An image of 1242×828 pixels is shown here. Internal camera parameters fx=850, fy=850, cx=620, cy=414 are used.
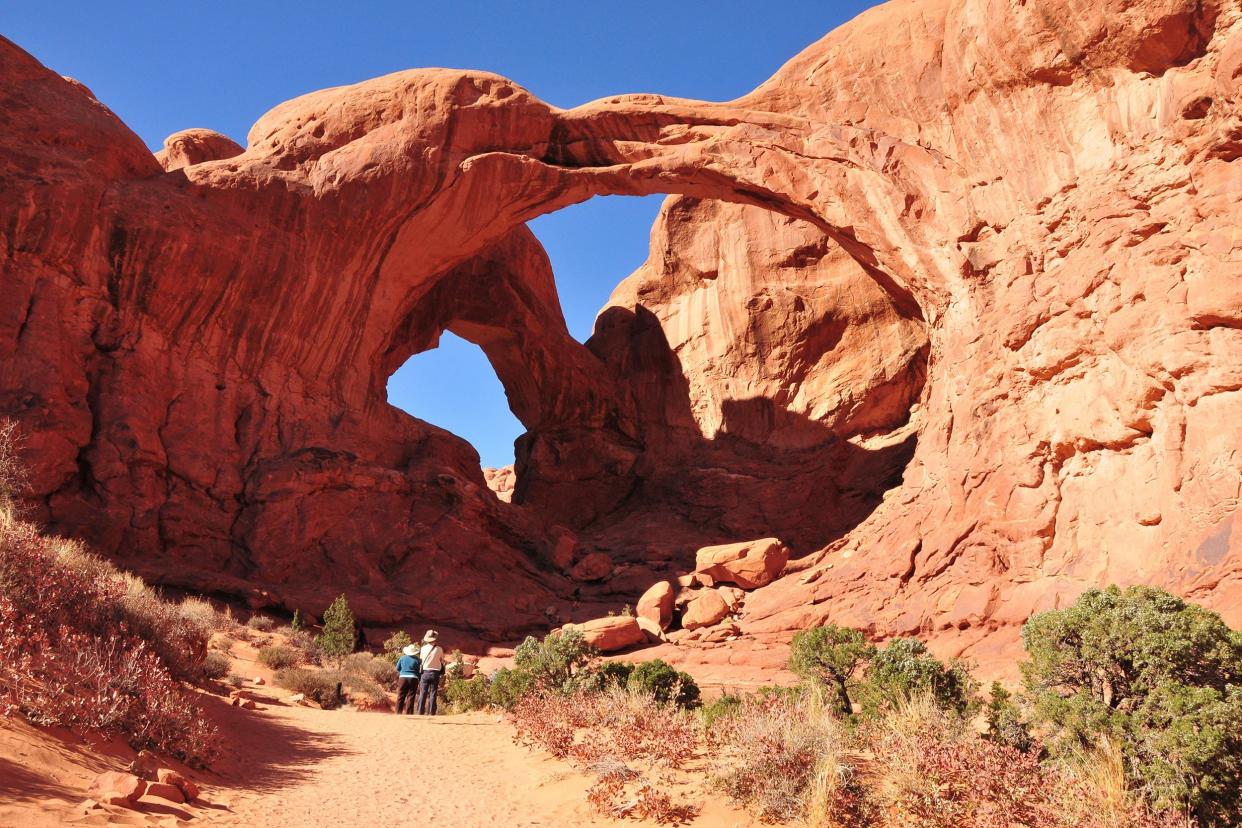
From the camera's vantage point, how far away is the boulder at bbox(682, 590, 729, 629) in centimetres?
1847

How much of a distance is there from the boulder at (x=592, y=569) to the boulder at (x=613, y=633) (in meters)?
4.54

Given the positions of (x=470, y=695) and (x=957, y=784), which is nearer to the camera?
(x=957, y=784)

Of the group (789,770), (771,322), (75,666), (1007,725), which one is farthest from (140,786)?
(771,322)

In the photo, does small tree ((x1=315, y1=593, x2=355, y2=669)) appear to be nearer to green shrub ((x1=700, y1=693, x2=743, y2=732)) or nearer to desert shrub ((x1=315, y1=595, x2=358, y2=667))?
desert shrub ((x1=315, y1=595, x2=358, y2=667))

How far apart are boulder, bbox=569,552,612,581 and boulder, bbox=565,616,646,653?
4536mm

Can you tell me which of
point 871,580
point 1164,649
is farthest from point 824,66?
point 1164,649

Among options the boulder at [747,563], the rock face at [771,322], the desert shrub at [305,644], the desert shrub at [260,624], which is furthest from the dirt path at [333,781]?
the boulder at [747,563]

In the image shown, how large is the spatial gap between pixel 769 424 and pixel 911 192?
10395 millimetres

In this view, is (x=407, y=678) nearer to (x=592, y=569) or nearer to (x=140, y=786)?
(x=140, y=786)

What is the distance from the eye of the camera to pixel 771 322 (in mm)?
27891

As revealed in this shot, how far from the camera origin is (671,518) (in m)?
26.5

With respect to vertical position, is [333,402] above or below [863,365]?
below

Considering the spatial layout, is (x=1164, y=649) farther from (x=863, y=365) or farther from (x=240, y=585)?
(x=863, y=365)

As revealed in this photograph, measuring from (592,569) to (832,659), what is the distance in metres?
12.7
